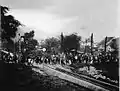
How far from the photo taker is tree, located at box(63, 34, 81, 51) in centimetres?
200

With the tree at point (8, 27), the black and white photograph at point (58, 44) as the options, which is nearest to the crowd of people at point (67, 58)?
the black and white photograph at point (58, 44)

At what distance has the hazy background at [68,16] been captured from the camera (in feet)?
6.61

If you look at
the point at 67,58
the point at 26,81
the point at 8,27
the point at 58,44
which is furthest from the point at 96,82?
the point at 8,27

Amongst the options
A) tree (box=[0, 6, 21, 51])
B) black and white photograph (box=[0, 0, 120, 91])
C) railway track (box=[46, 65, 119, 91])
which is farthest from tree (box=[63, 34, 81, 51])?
tree (box=[0, 6, 21, 51])

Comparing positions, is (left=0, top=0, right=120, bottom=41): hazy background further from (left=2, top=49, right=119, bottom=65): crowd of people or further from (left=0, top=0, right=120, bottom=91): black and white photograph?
(left=2, top=49, right=119, bottom=65): crowd of people

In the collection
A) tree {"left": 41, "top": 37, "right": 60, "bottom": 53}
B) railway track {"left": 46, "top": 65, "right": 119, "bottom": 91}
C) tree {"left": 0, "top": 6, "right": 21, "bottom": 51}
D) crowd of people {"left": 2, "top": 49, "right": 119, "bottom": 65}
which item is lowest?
railway track {"left": 46, "top": 65, "right": 119, "bottom": 91}

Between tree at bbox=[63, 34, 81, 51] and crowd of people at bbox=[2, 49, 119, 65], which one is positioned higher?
tree at bbox=[63, 34, 81, 51]

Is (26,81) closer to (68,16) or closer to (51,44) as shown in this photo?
(51,44)

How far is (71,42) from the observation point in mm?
2008

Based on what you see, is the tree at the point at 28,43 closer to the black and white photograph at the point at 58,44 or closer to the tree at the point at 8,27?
the black and white photograph at the point at 58,44

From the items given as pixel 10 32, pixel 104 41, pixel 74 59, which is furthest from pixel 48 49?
pixel 104 41

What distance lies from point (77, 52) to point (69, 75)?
24 cm

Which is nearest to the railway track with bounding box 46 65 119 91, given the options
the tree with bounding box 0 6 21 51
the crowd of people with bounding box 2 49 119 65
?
the crowd of people with bounding box 2 49 119 65

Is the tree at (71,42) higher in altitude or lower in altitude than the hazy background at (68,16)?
lower
